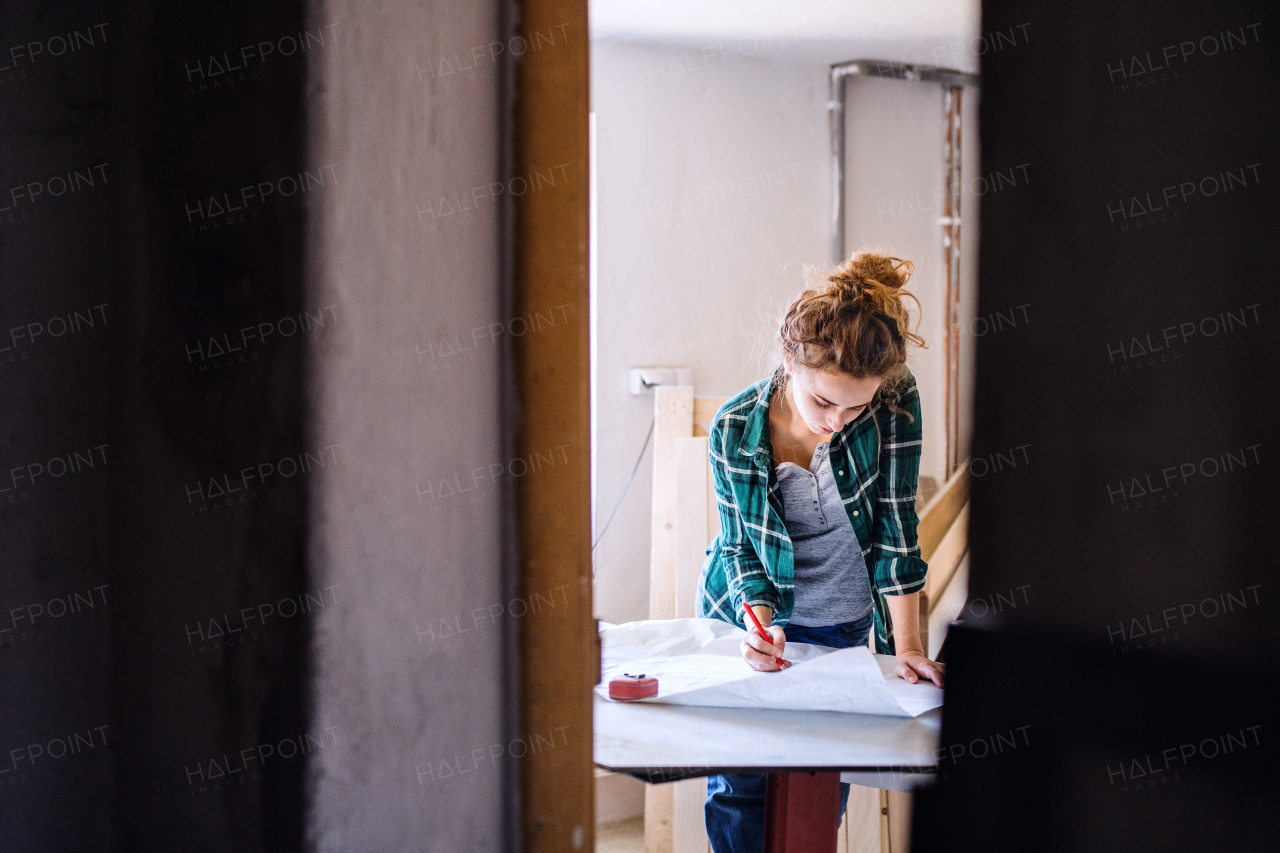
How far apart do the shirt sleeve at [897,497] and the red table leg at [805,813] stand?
487 millimetres

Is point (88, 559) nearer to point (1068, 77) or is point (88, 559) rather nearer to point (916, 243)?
point (1068, 77)

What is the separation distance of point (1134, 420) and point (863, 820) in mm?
1896

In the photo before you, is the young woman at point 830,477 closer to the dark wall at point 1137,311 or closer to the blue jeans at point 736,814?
the blue jeans at point 736,814

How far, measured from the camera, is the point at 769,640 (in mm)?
1438

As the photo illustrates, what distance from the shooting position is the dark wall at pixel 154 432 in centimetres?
63

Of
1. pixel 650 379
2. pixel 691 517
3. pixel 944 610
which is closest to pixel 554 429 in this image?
pixel 691 517

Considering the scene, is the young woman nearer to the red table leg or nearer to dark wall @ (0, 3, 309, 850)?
the red table leg

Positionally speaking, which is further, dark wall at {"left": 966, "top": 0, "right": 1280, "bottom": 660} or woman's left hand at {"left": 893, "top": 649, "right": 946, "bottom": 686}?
woman's left hand at {"left": 893, "top": 649, "right": 946, "bottom": 686}

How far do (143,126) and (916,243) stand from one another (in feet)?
11.3

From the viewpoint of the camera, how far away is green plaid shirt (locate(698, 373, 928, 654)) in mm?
1643

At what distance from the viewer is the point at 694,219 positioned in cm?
317

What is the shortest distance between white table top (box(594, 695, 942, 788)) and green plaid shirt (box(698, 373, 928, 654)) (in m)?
0.42

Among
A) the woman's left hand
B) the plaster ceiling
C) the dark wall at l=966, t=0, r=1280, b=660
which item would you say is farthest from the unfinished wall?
the plaster ceiling

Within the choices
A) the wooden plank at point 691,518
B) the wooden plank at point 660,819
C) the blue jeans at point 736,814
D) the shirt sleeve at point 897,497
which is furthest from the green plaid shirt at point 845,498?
the wooden plank at point 660,819
